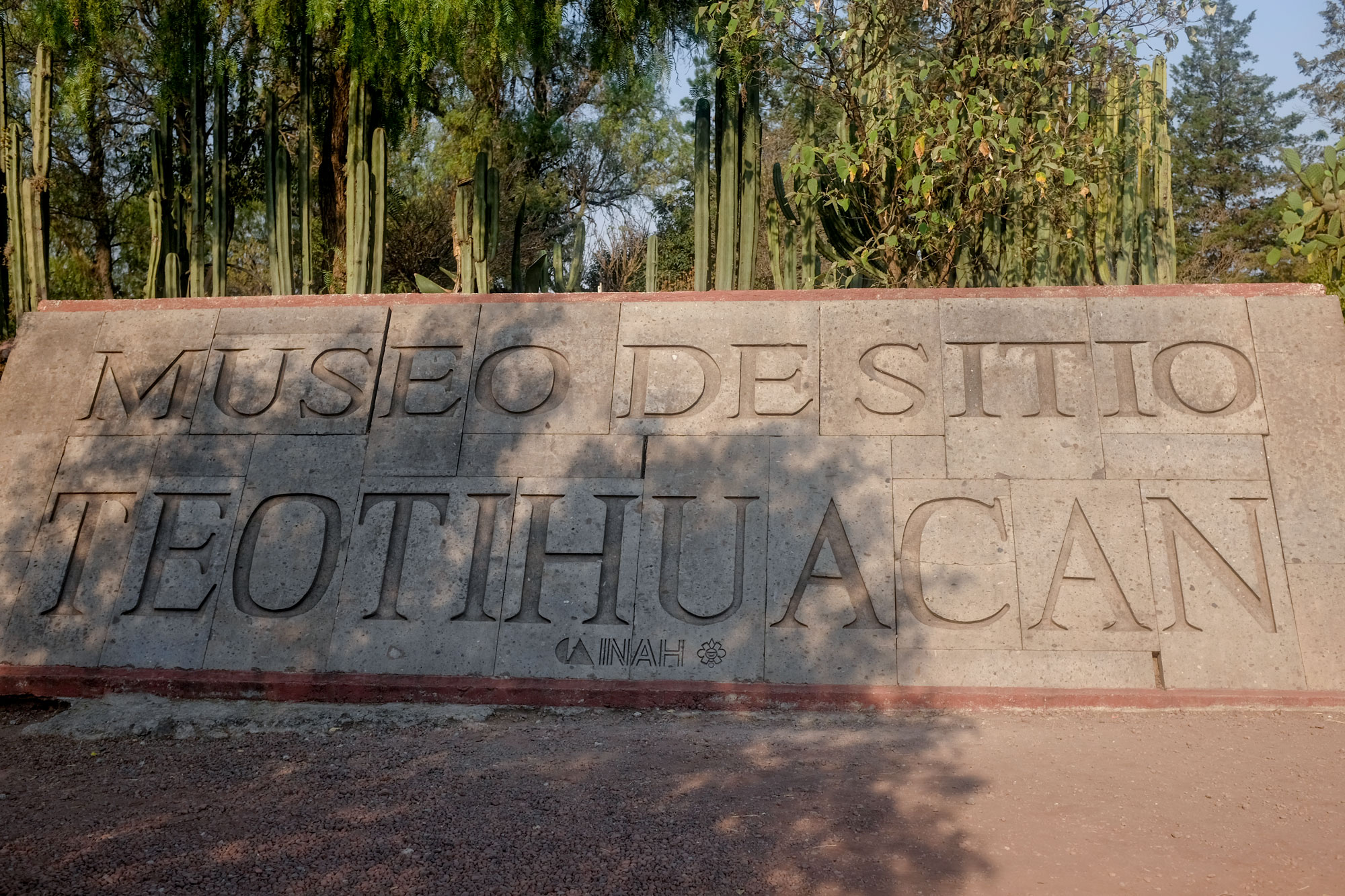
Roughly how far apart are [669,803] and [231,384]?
4339mm

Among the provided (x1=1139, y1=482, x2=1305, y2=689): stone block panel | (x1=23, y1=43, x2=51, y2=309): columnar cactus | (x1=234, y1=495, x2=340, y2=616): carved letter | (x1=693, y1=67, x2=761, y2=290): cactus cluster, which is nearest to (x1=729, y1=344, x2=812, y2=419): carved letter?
(x1=693, y1=67, x2=761, y2=290): cactus cluster

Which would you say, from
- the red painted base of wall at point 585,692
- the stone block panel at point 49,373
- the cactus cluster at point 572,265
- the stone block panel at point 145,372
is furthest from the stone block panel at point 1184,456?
the stone block panel at point 49,373

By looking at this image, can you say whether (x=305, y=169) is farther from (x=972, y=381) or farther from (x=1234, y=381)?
(x=1234, y=381)

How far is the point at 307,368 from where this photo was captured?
23.5 ft

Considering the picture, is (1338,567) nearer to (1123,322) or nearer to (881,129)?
(1123,322)

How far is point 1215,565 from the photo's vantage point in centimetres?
612

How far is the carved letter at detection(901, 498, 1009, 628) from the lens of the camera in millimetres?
6102

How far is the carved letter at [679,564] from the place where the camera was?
6.21m

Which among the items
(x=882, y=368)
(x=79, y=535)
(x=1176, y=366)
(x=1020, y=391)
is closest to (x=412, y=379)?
(x=79, y=535)

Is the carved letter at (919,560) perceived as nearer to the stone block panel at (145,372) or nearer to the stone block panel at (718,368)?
the stone block panel at (718,368)

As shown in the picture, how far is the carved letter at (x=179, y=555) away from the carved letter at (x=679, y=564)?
256 cm

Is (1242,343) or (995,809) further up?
(1242,343)

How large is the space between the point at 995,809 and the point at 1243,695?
2.38 m

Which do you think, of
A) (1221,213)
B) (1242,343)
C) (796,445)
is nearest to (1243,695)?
(1242,343)
